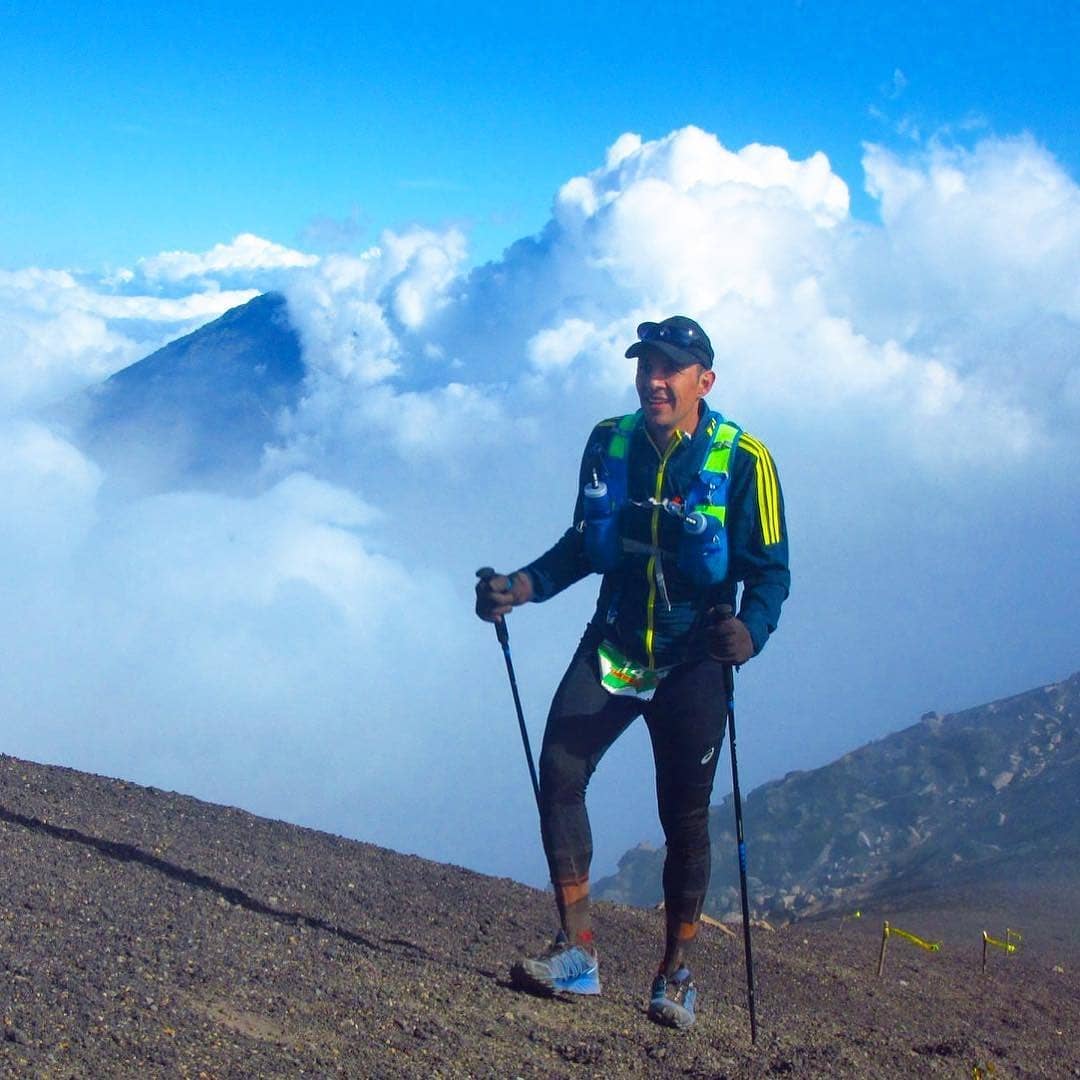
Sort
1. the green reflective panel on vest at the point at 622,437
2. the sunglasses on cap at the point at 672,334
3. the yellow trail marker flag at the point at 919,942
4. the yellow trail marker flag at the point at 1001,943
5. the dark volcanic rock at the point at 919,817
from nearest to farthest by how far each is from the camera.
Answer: the sunglasses on cap at the point at 672,334, the green reflective panel on vest at the point at 622,437, the yellow trail marker flag at the point at 919,942, the yellow trail marker flag at the point at 1001,943, the dark volcanic rock at the point at 919,817

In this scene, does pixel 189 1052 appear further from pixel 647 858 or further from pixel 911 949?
pixel 647 858

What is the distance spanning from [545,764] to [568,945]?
2.90 ft

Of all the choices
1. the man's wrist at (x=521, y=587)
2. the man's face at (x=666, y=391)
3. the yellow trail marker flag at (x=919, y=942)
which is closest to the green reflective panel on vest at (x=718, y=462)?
the man's face at (x=666, y=391)

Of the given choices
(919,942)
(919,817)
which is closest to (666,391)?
(919,942)

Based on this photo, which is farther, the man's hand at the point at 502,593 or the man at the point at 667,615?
the man's hand at the point at 502,593

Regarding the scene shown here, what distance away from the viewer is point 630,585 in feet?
18.8

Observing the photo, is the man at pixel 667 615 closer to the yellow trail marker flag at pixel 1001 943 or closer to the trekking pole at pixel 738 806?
the trekking pole at pixel 738 806

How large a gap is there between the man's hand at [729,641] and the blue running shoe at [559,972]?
1.57 metres

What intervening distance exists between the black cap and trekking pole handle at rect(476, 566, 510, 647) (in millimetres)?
1221

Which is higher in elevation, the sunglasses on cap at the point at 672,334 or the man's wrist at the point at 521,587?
the sunglasses on cap at the point at 672,334

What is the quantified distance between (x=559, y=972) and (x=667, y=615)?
1.70 metres

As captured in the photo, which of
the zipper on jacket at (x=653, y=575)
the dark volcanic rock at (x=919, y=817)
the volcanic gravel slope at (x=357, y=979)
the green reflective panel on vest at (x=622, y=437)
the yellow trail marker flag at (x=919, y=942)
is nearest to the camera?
the volcanic gravel slope at (x=357, y=979)

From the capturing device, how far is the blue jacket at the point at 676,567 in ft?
18.3

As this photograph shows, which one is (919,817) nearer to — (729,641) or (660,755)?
(660,755)
